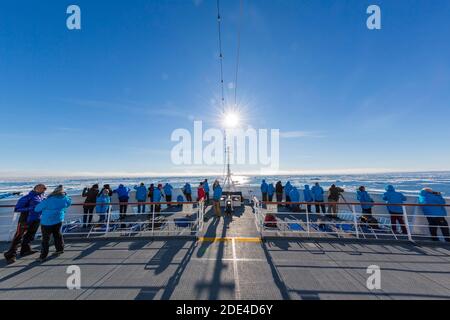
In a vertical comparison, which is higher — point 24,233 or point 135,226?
point 24,233

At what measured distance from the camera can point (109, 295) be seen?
8.70ft

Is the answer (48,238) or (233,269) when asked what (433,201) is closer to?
(233,269)

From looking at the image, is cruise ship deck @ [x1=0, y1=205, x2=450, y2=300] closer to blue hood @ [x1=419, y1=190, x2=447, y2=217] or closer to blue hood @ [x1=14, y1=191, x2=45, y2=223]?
blue hood @ [x1=14, y1=191, x2=45, y2=223]

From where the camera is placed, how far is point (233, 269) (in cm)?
334

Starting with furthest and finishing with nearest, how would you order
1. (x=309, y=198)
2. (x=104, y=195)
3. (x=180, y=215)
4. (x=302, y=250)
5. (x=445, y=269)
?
(x=309, y=198)
(x=180, y=215)
(x=104, y=195)
(x=302, y=250)
(x=445, y=269)

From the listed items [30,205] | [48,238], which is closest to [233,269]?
[48,238]

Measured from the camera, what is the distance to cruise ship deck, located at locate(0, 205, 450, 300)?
270 centimetres

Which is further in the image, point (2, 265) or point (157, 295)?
point (2, 265)

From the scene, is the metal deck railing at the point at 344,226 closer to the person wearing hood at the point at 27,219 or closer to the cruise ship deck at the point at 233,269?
the cruise ship deck at the point at 233,269

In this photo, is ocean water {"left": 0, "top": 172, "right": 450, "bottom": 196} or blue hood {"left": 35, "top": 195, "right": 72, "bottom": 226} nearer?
blue hood {"left": 35, "top": 195, "right": 72, "bottom": 226}

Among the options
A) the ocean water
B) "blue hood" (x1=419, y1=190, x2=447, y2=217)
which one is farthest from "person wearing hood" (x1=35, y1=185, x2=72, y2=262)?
the ocean water
